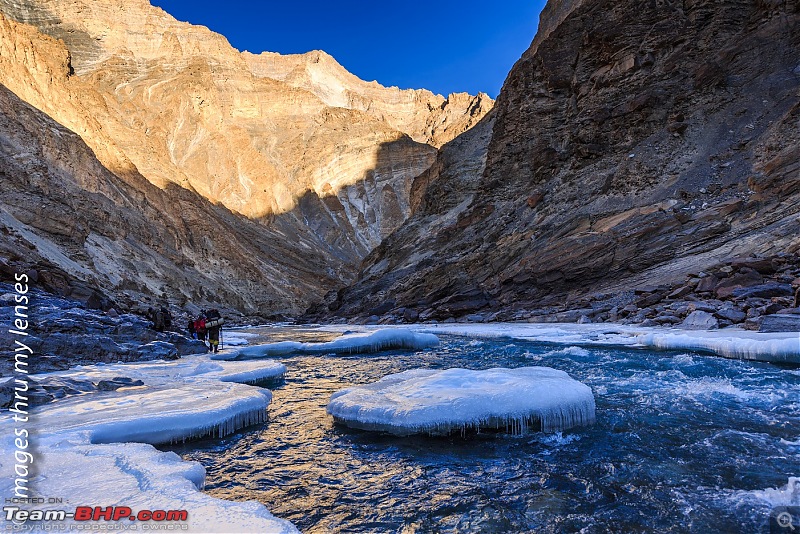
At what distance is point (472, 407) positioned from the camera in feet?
25.5

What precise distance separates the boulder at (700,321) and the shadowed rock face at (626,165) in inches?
240

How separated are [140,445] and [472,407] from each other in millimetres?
4676

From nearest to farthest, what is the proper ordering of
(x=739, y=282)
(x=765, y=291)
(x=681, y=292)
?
(x=765, y=291)
(x=739, y=282)
(x=681, y=292)

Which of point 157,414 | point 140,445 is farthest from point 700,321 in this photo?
point 140,445

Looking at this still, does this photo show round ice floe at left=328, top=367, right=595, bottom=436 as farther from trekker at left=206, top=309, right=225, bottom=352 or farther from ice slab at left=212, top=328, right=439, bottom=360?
trekker at left=206, top=309, right=225, bottom=352

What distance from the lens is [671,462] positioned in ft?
21.0

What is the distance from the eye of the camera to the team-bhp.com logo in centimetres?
396

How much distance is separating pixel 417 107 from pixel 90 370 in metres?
191

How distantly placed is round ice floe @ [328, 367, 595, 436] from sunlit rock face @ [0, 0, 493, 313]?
3941 cm

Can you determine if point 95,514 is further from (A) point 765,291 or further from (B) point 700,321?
(A) point 765,291

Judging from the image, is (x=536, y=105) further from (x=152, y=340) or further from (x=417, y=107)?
(x=417, y=107)

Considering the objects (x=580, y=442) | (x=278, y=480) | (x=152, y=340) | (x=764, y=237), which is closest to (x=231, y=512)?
(x=278, y=480)

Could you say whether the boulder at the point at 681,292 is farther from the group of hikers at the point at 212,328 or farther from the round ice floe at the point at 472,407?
the group of hikers at the point at 212,328

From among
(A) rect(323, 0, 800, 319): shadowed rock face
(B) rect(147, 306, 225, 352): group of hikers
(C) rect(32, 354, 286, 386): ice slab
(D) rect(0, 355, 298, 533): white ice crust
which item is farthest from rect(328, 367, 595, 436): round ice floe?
(A) rect(323, 0, 800, 319): shadowed rock face
